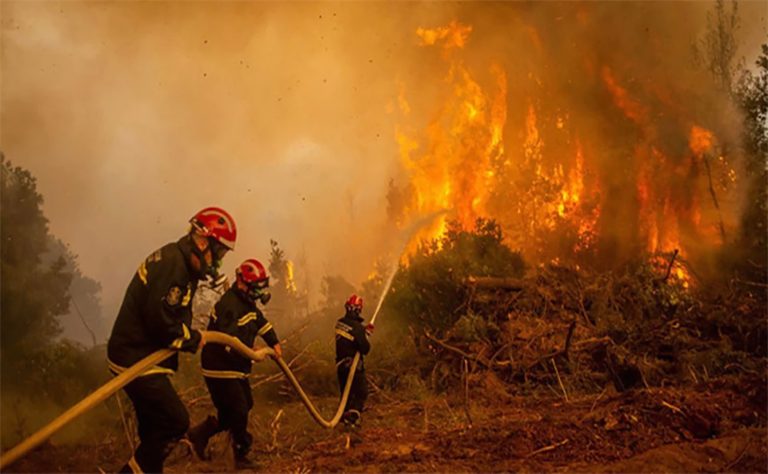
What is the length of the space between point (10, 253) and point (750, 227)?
22174 millimetres

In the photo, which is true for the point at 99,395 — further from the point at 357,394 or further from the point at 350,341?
the point at 357,394

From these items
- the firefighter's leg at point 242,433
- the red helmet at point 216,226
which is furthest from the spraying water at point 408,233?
the red helmet at point 216,226

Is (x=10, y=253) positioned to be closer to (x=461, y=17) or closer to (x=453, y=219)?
(x=453, y=219)

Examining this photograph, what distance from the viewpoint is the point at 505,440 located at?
253 inches

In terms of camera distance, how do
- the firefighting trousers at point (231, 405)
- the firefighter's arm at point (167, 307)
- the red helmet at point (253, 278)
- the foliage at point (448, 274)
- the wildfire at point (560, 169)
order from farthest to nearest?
1. the wildfire at point (560, 169)
2. the foliage at point (448, 274)
3. the red helmet at point (253, 278)
4. the firefighting trousers at point (231, 405)
5. the firefighter's arm at point (167, 307)

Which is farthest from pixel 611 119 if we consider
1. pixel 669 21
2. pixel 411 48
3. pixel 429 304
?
pixel 429 304

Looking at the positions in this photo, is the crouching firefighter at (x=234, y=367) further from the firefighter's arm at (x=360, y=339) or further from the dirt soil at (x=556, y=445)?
the firefighter's arm at (x=360, y=339)

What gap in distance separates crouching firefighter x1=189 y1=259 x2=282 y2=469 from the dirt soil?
26cm

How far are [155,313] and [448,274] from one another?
10371 millimetres

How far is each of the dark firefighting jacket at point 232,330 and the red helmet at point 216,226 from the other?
1.74 metres

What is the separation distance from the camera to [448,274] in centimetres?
1431

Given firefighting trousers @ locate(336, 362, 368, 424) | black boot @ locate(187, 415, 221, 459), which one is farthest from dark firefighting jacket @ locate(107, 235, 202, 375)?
firefighting trousers @ locate(336, 362, 368, 424)

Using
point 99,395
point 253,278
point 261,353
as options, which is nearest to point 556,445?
point 261,353

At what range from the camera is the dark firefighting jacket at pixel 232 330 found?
21.2 ft
